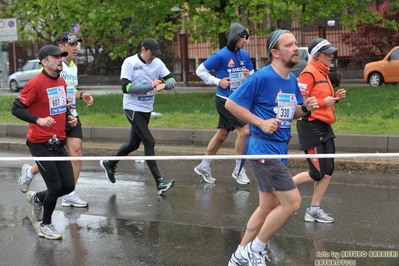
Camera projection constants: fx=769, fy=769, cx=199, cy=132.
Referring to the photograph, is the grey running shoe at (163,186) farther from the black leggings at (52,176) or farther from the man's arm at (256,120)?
the man's arm at (256,120)

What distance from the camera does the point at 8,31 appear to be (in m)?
28.4

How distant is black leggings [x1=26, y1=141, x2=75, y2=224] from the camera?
22.7 ft

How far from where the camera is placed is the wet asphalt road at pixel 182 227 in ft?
20.5

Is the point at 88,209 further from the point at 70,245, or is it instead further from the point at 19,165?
the point at 19,165

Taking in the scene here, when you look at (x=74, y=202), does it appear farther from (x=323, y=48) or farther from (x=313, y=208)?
(x=323, y=48)

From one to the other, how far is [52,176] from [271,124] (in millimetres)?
2369

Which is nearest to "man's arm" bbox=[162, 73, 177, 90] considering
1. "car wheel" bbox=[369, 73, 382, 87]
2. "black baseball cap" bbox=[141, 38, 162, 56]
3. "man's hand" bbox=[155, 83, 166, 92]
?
"man's hand" bbox=[155, 83, 166, 92]

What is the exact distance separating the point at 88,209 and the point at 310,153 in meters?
2.51

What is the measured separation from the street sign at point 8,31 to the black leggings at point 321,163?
879 inches

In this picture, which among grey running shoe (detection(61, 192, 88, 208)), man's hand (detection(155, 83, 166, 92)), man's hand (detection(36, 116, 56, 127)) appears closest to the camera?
man's hand (detection(36, 116, 56, 127))

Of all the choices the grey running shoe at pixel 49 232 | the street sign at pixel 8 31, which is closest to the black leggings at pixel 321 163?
the grey running shoe at pixel 49 232

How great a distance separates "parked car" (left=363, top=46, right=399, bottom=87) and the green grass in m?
8.37

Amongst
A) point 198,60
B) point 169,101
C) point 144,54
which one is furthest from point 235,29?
point 198,60

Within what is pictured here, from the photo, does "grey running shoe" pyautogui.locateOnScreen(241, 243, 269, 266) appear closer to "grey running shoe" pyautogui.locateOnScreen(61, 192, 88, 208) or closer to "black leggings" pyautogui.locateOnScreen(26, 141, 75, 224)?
"black leggings" pyautogui.locateOnScreen(26, 141, 75, 224)
